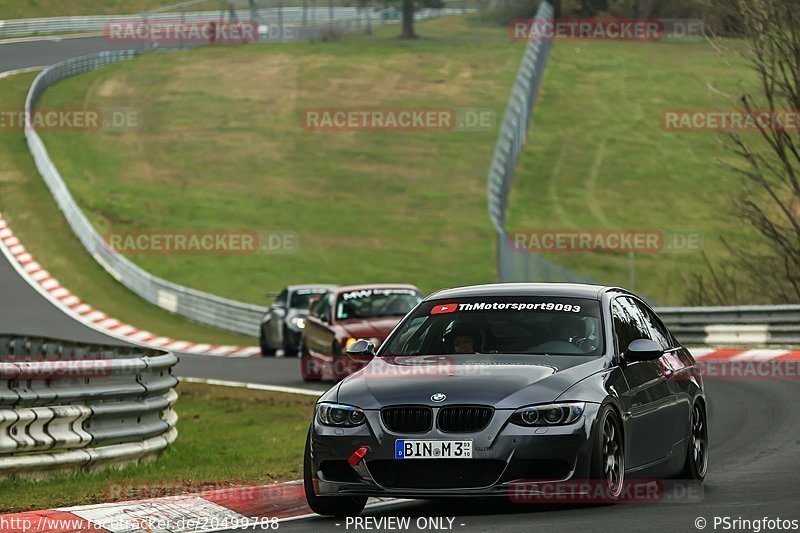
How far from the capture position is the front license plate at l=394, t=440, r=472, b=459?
8.67 m

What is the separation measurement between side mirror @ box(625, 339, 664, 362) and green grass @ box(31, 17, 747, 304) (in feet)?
87.2

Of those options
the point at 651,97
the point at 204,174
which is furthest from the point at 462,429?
the point at 651,97

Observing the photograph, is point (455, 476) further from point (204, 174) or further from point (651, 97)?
point (651, 97)

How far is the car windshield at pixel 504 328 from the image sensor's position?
32.2ft

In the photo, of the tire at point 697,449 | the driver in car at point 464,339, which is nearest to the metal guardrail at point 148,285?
the tire at point 697,449

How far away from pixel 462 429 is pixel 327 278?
1338 inches

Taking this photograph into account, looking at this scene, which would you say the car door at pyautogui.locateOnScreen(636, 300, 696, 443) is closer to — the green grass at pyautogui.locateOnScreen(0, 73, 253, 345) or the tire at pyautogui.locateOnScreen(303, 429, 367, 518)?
the tire at pyautogui.locateOnScreen(303, 429, 367, 518)

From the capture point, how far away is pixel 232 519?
9281 millimetres

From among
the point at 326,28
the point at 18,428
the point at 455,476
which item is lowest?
the point at 326,28

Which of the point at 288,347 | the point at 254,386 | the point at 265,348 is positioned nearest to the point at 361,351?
the point at 254,386

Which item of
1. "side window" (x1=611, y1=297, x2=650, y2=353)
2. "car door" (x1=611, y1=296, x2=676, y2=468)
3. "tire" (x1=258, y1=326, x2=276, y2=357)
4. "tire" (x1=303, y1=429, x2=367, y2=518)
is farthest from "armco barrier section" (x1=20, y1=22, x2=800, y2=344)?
"tire" (x1=303, y1=429, x2=367, y2=518)

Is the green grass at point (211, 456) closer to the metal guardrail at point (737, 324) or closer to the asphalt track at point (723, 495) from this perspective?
the asphalt track at point (723, 495)

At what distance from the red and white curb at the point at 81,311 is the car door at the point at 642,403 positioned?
21616mm

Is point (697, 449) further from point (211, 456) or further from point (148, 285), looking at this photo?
point (148, 285)
